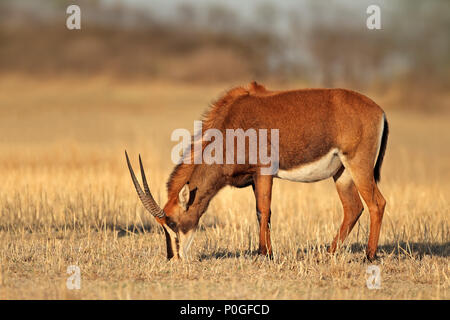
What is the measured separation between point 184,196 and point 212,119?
1.17 meters

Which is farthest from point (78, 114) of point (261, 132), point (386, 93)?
point (261, 132)

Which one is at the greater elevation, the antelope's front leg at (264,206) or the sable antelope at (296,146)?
the sable antelope at (296,146)

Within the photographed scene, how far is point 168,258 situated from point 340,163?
9.00 feet

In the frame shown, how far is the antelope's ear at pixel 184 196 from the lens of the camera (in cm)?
855

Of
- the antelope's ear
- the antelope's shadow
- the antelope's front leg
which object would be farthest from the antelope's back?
the antelope's shadow

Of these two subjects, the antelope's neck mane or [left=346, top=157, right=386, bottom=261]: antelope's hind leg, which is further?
[left=346, top=157, right=386, bottom=261]: antelope's hind leg

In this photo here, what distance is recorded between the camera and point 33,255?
344 inches

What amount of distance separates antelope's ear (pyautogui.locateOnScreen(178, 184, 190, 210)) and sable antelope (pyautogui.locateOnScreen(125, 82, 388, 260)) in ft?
0.19

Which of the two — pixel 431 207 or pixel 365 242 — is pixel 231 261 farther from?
pixel 431 207

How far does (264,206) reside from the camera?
8.95 metres

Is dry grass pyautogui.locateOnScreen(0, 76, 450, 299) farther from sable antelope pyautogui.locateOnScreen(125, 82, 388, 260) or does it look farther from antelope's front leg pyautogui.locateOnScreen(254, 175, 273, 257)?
sable antelope pyautogui.locateOnScreen(125, 82, 388, 260)

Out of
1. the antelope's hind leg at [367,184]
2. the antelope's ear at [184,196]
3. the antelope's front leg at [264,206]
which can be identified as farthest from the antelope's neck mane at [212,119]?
the antelope's hind leg at [367,184]

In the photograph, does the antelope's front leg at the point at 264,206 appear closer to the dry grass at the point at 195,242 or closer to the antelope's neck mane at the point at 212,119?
the dry grass at the point at 195,242

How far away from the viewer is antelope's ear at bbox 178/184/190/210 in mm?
8547
